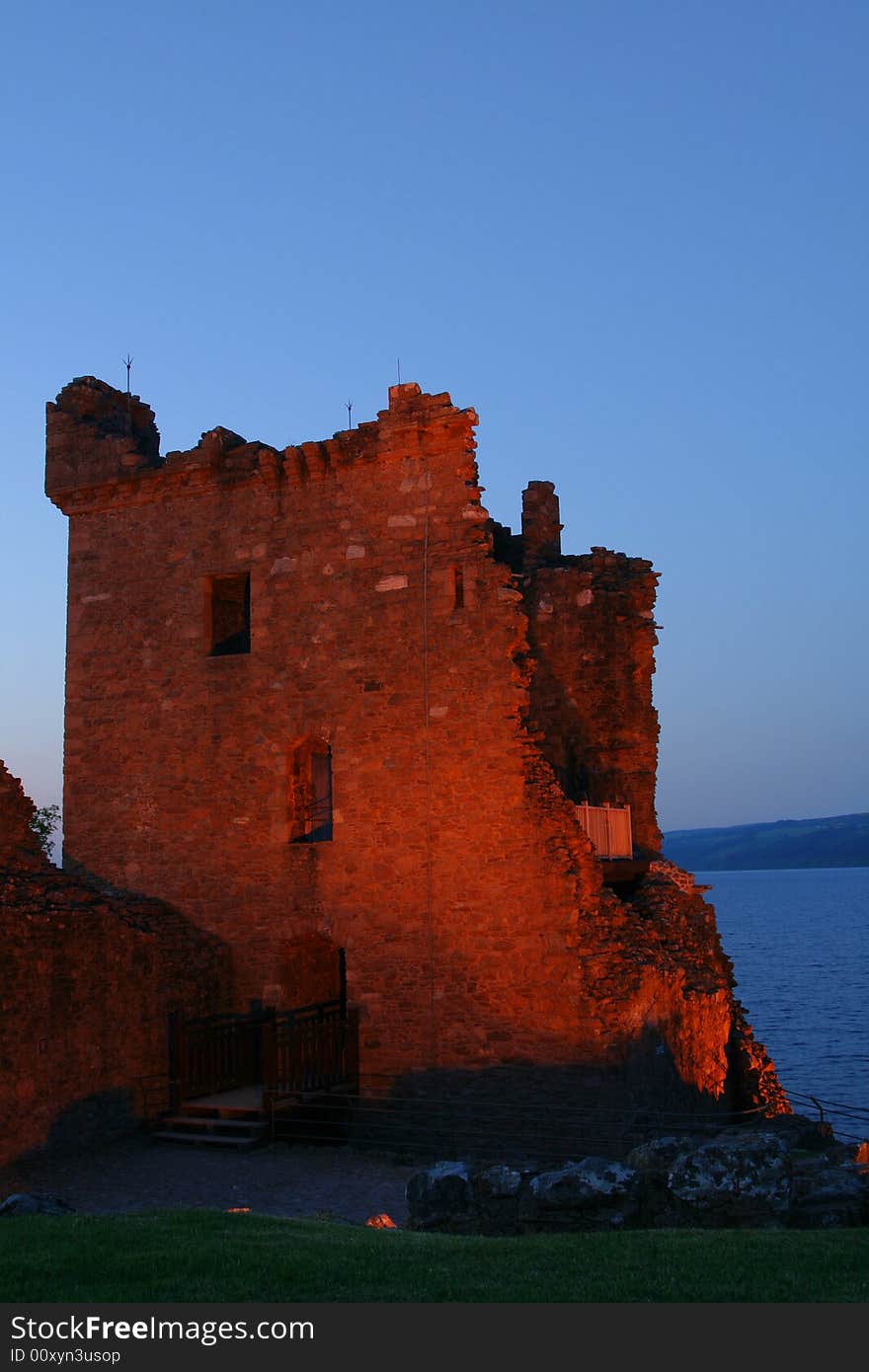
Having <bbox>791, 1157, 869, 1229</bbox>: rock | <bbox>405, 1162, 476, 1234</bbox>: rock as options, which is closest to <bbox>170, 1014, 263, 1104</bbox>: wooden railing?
<bbox>405, 1162, 476, 1234</bbox>: rock

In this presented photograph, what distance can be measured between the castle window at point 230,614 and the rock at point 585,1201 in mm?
11254

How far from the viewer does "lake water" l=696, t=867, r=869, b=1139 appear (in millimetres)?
35688

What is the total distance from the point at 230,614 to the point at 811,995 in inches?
1889

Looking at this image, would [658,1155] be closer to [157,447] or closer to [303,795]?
[303,795]

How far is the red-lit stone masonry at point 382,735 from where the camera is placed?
1549 centimetres

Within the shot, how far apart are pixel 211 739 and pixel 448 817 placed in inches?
167

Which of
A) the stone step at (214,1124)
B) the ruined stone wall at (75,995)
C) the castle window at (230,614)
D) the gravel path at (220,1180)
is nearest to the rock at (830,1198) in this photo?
the gravel path at (220,1180)

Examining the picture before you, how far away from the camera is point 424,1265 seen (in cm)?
693

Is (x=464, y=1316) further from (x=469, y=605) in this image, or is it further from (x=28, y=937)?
(x=469, y=605)

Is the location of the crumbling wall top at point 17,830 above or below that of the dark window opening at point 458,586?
below

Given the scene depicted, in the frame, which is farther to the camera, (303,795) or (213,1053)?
(303,795)

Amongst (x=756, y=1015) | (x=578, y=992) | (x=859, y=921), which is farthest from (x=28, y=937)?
(x=859, y=921)

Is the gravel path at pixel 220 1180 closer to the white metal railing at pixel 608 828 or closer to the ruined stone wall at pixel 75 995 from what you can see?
the ruined stone wall at pixel 75 995

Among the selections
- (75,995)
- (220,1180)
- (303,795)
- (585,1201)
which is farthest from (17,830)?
(585,1201)
